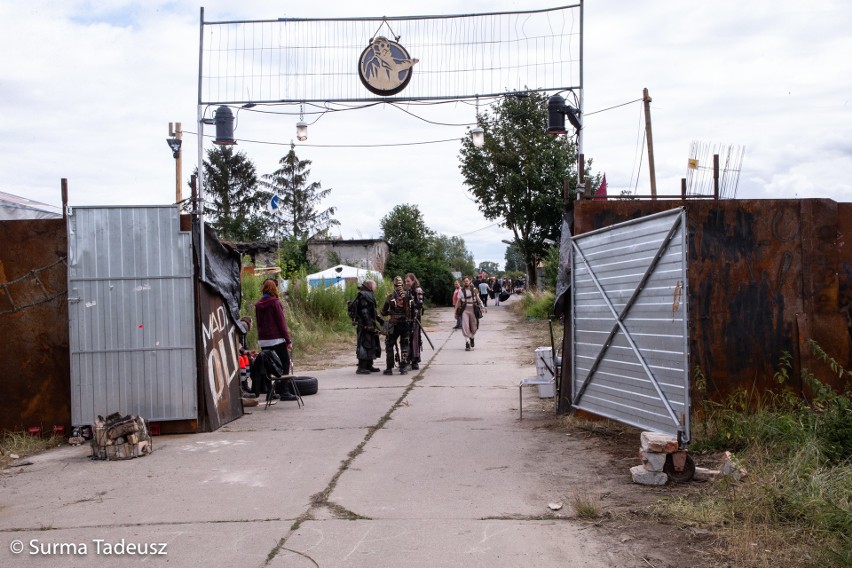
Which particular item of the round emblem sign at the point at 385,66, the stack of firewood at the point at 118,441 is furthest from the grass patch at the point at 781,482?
the round emblem sign at the point at 385,66

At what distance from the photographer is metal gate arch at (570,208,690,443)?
23.3ft

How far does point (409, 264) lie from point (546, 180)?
13996mm

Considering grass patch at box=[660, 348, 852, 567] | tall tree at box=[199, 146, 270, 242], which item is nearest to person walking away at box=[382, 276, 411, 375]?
grass patch at box=[660, 348, 852, 567]

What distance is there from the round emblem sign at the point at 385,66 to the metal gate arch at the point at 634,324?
13.6 ft

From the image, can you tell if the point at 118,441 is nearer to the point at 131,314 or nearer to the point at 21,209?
the point at 131,314

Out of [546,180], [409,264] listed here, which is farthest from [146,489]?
[409,264]

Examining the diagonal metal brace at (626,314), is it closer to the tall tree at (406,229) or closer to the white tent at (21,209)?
the white tent at (21,209)

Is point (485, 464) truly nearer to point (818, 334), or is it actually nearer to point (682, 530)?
point (682, 530)

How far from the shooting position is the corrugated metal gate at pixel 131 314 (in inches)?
360

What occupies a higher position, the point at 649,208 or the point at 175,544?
the point at 649,208

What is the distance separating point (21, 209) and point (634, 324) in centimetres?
1232

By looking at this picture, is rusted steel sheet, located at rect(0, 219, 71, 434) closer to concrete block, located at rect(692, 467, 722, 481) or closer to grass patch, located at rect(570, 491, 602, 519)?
grass patch, located at rect(570, 491, 602, 519)

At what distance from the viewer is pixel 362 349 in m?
16.0

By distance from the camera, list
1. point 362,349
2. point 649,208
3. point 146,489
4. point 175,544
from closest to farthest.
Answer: point 175,544
point 146,489
point 649,208
point 362,349
